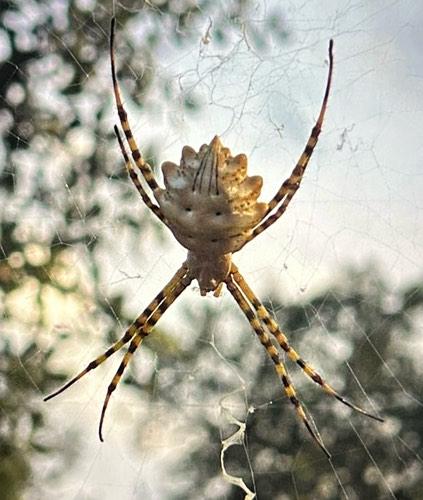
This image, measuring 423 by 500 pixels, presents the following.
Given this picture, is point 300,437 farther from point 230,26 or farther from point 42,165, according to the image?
point 230,26

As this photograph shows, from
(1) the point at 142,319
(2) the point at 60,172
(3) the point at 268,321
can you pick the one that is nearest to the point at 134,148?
(1) the point at 142,319

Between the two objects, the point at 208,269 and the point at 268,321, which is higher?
the point at 208,269

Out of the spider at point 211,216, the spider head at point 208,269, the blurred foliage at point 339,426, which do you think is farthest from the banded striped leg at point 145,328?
the blurred foliage at point 339,426

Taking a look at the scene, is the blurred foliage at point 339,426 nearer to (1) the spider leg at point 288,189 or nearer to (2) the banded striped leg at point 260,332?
(2) the banded striped leg at point 260,332

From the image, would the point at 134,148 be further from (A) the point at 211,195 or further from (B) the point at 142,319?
(B) the point at 142,319

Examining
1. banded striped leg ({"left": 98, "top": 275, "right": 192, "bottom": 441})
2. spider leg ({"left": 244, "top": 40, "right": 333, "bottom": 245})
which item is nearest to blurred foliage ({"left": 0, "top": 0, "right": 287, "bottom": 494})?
banded striped leg ({"left": 98, "top": 275, "right": 192, "bottom": 441})

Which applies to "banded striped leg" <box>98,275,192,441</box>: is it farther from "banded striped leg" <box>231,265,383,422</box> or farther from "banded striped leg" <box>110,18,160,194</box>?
"banded striped leg" <box>110,18,160,194</box>

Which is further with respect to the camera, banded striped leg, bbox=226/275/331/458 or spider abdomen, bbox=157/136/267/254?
banded striped leg, bbox=226/275/331/458
